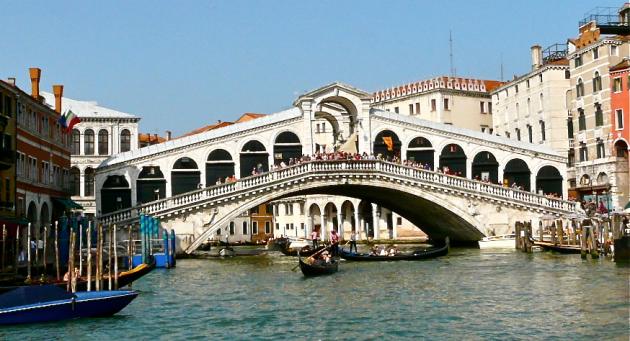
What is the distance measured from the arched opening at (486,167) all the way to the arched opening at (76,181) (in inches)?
708

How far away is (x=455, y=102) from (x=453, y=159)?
46.7 feet

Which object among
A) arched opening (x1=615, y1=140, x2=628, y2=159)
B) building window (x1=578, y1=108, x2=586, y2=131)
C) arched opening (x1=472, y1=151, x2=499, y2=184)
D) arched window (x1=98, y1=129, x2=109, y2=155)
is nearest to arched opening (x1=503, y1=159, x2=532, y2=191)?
arched opening (x1=472, y1=151, x2=499, y2=184)

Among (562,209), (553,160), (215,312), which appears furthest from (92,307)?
(553,160)

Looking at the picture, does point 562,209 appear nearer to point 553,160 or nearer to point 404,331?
point 553,160

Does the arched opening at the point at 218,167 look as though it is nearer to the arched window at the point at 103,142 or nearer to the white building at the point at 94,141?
the white building at the point at 94,141

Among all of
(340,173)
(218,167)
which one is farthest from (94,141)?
(340,173)

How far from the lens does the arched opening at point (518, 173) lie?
38.9 metres

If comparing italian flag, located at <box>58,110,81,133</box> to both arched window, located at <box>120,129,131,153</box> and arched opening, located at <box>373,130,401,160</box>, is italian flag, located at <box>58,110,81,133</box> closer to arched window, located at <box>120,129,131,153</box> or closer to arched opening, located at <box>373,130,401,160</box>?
arched window, located at <box>120,129,131,153</box>

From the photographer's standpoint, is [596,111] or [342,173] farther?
[596,111]

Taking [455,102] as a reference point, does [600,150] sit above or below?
below

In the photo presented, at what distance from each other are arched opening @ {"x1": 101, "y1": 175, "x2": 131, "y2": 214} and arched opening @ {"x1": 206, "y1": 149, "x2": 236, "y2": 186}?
313cm

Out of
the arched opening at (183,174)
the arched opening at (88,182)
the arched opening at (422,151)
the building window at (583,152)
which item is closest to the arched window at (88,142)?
the arched opening at (88,182)

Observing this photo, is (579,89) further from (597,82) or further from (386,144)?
(386,144)

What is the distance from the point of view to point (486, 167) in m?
38.9
